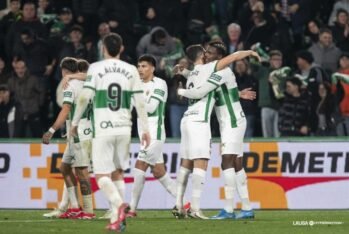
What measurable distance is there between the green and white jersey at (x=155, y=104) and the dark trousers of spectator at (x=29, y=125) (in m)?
6.99

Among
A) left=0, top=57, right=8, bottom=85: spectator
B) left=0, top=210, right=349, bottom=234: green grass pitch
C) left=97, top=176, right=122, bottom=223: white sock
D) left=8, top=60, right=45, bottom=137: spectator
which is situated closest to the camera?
left=97, top=176, right=122, bottom=223: white sock

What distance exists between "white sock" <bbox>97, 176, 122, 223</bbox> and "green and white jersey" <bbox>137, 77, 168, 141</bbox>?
12.2 feet

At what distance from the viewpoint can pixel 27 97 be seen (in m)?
26.3

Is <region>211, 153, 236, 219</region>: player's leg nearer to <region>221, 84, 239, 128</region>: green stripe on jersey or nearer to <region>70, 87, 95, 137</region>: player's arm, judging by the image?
<region>221, 84, 239, 128</region>: green stripe on jersey

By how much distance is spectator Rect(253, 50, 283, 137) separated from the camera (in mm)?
25438

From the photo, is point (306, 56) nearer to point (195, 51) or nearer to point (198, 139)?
point (195, 51)

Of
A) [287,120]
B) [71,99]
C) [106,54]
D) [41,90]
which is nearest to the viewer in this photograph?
[106,54]

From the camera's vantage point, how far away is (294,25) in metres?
27.5

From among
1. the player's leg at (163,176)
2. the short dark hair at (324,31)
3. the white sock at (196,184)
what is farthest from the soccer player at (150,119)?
the short dark hair at (324,31)

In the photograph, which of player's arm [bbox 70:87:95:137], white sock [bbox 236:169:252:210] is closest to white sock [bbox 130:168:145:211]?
white sock [bbox 236:169:252:210]

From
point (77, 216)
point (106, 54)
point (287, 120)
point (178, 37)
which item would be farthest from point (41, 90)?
point (106, 54)

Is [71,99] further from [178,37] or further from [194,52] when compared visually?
[178,37]

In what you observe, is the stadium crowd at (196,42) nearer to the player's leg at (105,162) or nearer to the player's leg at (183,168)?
the player's leg at (183,168)

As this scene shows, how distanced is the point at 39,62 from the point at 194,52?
8392 mm
